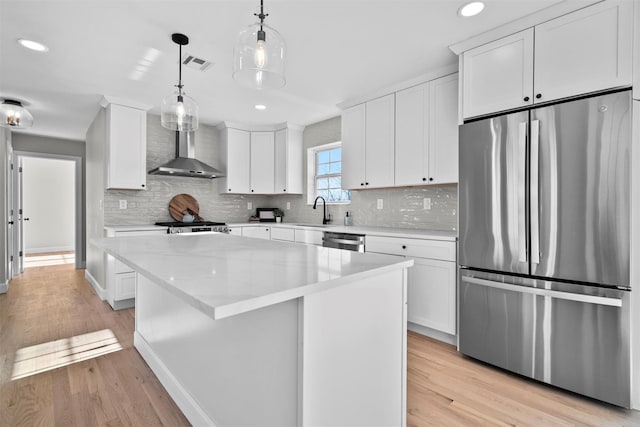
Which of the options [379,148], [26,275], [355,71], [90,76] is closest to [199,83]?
[90,76]

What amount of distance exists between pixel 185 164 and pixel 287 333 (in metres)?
3.60

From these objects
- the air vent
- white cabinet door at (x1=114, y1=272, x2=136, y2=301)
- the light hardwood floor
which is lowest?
the light hardwood floor

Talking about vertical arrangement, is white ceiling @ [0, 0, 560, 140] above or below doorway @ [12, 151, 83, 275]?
above

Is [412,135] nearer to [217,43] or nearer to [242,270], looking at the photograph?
[217,43]

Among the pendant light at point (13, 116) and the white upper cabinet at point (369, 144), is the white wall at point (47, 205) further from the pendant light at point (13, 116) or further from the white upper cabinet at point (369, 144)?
the white upper cabinet at point (369, 144)

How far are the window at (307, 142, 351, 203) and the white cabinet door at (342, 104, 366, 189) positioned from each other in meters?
0.60

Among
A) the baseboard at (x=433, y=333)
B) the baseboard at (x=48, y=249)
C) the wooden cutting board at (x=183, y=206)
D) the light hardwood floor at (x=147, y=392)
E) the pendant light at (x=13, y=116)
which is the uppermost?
the pendant light at (x=13, y=116)

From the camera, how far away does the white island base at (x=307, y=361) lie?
41.1 inches

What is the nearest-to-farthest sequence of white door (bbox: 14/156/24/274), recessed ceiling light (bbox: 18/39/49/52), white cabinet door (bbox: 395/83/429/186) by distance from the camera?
1. recessed ceiling light (bbox: 18/39/49/52)
2. white cabinet door (bbox: 395/83/429/186)
3. white door (bbox: 14/156/24/274)

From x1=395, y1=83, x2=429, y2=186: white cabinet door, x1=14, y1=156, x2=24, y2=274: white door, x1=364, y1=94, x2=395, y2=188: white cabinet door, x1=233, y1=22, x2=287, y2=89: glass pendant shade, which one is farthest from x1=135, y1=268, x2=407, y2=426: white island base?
x1=14, y1=156, x2=24, y2=274: white door

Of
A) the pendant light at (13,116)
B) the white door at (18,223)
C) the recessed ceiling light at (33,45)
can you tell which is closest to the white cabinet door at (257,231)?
the pendant light at (13,116)

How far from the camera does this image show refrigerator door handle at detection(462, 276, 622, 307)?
5.67 feet

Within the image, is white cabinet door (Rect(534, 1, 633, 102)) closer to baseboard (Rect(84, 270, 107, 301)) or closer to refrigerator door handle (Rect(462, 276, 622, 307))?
refrigerator door handle (Rect(462, 276, 622, 307))

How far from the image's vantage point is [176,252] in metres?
1.60
